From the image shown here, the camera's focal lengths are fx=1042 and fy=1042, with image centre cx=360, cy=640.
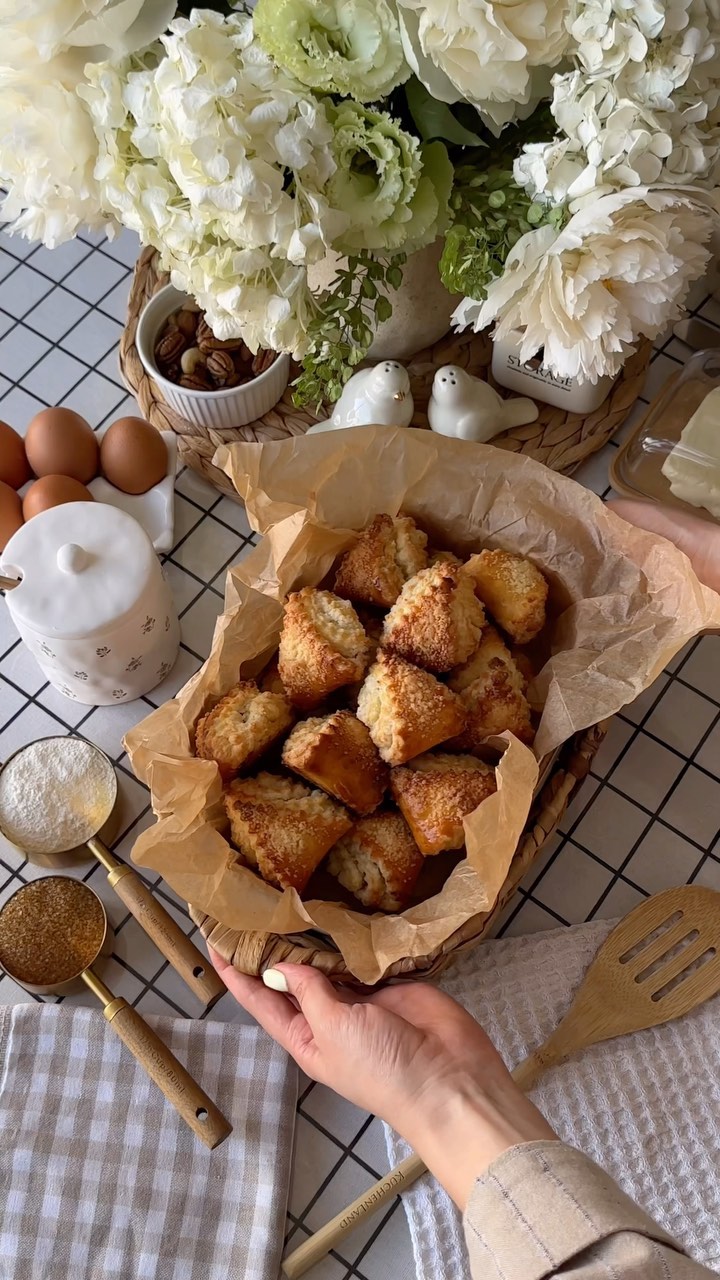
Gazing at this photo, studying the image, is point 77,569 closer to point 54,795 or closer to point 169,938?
point 54,795

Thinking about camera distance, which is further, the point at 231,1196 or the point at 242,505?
the point at 242,505

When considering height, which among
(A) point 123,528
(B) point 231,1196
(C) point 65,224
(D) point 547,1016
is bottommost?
(B) point 231,1196

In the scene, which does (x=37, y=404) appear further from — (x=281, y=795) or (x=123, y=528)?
(x=281, y=795)

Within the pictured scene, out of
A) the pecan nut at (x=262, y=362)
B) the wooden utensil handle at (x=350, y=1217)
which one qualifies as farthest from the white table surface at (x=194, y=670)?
the pecan nut at (x=262, y=362)

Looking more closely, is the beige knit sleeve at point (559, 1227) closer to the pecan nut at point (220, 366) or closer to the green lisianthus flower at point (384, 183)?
the green lisianthus flower at point (384, 183)

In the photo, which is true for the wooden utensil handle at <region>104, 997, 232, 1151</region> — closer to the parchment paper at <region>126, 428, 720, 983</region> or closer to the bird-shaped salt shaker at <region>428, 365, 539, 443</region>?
the parchment paper at <region>126, 428, 720, 983</region>

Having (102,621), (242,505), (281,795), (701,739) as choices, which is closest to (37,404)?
(242,505)

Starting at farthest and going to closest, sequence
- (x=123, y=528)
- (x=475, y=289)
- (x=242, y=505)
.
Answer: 1. (x=242, y=505)
2. (x=123, y=528)
3. (x=475, y=289)
